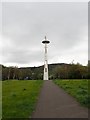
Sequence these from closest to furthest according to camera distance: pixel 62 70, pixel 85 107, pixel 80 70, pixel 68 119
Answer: pixel 68 119, pixel 85 107, pixel 80 70, pixel 62 70

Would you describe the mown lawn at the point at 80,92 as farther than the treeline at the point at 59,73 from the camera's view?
No

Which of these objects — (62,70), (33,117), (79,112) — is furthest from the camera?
(62,70)

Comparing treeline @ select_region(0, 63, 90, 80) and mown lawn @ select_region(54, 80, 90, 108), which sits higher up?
treeline @ select_region(0, 63, 90, 80)

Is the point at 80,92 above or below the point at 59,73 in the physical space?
below

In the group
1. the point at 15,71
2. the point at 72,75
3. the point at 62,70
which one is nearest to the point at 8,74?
the point at 15,71

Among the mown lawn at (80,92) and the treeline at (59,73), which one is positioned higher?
the treeline at (59,73)

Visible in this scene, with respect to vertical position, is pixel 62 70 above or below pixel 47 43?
below

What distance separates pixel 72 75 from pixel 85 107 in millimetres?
61488

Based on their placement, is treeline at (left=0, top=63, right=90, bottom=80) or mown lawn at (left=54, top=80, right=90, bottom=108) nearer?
mown lawn at (left=54, top=80, right=90, bottom=108)

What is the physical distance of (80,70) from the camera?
71688mm

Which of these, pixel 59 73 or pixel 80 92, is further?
pixel 59 73

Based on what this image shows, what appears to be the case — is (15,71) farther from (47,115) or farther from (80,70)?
(47,115)

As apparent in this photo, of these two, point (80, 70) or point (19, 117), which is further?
point (80, 70)

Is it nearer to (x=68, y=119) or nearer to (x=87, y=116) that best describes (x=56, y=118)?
(x=68, y=119)
